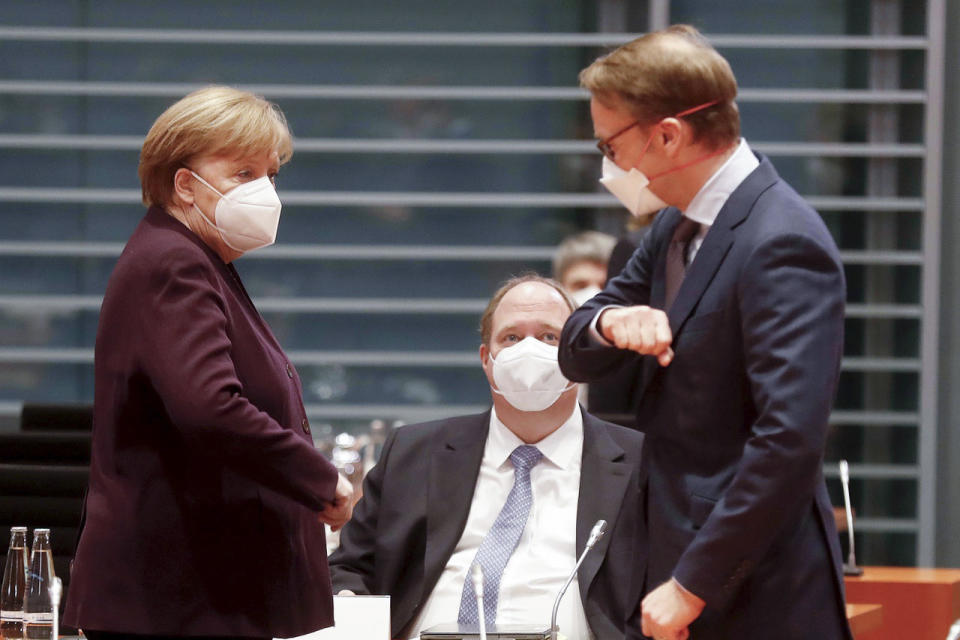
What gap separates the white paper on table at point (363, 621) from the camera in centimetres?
254

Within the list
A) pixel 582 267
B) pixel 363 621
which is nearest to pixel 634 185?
pixel 363 621

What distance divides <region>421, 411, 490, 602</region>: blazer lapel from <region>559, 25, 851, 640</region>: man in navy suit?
1255mm

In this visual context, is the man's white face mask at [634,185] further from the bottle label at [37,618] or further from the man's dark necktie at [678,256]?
the bottle label at [37,618]

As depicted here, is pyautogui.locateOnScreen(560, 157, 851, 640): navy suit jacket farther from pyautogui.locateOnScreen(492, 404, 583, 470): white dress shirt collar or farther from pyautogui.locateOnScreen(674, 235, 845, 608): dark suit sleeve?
pyautogui.locateOnScreen(492, 404, 583, 470): white dress shirt collar

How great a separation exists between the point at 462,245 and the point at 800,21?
2.00m

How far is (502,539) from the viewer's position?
130 inches

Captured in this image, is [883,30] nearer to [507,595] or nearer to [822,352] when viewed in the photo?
[507,595]

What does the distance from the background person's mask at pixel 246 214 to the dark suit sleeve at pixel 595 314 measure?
578mm

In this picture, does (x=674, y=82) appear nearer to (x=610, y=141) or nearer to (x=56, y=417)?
(x=610, y=141)

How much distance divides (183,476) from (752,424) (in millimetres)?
899

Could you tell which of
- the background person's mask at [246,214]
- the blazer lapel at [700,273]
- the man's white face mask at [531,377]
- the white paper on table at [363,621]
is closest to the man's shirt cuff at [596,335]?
the blazer lapel at [700,273]

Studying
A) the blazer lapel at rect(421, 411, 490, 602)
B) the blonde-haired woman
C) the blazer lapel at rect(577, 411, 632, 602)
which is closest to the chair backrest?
the blazer lapel at rect(421, 411, 490, 602)

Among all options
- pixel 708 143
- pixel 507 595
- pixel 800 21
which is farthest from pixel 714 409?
pixel 800 21

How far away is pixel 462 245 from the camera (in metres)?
6.76
